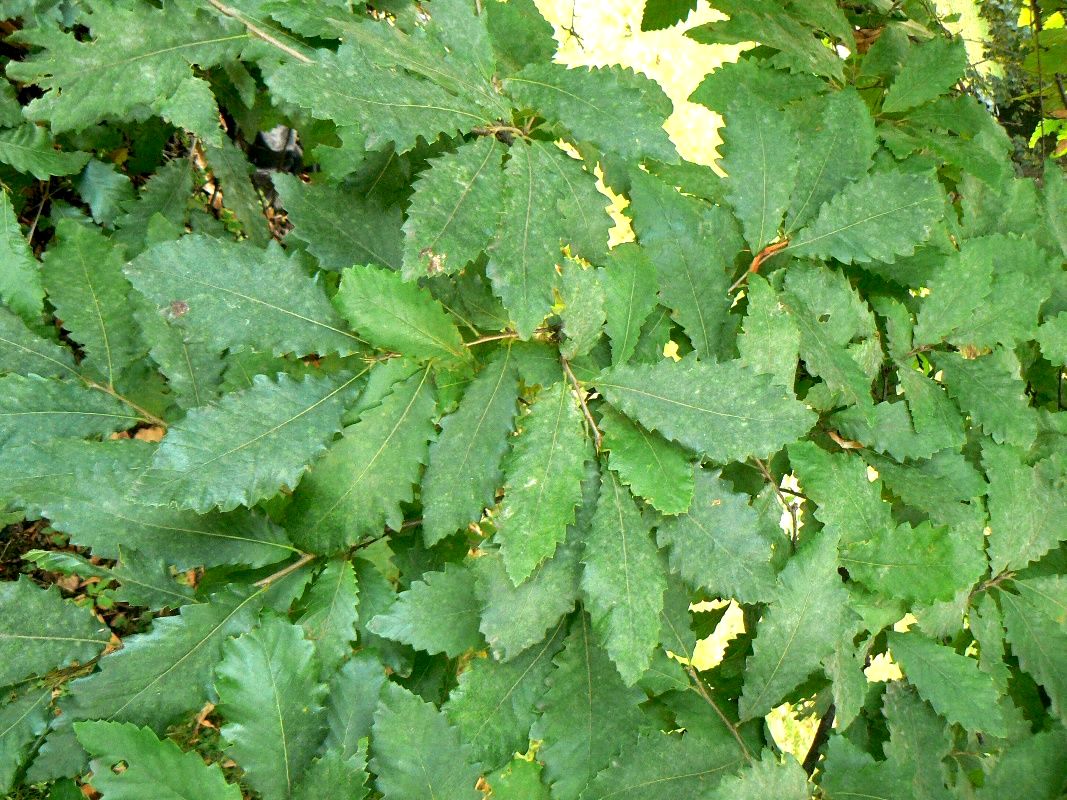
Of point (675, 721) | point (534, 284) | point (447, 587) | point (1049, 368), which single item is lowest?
point (675, 721)

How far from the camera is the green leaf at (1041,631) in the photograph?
1.49 m

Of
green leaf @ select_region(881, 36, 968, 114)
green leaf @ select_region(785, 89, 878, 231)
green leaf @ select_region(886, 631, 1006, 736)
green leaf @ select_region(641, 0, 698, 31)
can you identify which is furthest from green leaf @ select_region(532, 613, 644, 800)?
green leaf @ select_region(641, 0, 698, 31)

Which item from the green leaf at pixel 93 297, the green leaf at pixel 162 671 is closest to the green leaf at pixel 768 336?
the green leaf at pixel 162 671

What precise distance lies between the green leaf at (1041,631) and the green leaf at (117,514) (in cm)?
133

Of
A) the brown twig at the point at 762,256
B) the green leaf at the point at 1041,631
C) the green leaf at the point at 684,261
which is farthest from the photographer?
the green leaf at the point at 1041,631

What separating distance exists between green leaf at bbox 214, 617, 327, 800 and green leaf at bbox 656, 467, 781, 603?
1.58 feet

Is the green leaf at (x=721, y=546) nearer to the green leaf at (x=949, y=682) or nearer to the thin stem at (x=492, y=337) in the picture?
the thin stem at (x=492, y=337)

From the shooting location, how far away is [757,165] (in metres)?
1.33

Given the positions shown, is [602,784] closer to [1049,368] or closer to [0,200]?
[0,200]

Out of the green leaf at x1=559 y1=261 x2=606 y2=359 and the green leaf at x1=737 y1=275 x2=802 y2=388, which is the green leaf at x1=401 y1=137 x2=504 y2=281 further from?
the green leaf at x1=737 y1=275 x2=802 y2=388

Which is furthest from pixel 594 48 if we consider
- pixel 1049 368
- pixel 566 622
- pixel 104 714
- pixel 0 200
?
pixel 104 714

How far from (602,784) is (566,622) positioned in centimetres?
21

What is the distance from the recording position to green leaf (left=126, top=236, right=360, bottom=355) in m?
0.94

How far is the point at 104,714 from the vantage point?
0.93 meters
